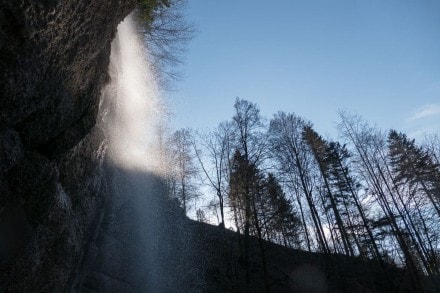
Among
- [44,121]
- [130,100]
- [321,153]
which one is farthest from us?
[321,153]

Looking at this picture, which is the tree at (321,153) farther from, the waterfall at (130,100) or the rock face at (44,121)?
the rock face at (44,121)

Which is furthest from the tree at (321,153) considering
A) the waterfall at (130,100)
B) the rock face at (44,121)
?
the rock face at (44,121)

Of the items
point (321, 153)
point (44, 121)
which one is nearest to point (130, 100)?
point (44, 121)

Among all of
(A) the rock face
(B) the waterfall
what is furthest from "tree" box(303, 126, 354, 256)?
(A) the rock face

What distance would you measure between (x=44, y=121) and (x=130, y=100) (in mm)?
12048

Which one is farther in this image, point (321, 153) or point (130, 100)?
point (321, 153)

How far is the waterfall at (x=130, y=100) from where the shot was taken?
12831 millimetres

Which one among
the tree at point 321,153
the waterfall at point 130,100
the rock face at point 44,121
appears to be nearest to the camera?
the rock face at point 44,121

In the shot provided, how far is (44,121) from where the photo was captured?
221 inches

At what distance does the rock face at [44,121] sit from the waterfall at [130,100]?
4548 millimetres

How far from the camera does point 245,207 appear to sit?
17328 millimetres

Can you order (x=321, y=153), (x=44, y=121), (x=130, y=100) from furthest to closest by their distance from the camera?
1. (x=321, y=153)
2. (x=130, y=100)
3. (x=44, y=121)

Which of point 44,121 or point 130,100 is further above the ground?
point 130,100

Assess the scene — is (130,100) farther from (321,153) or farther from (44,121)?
(321,153)
